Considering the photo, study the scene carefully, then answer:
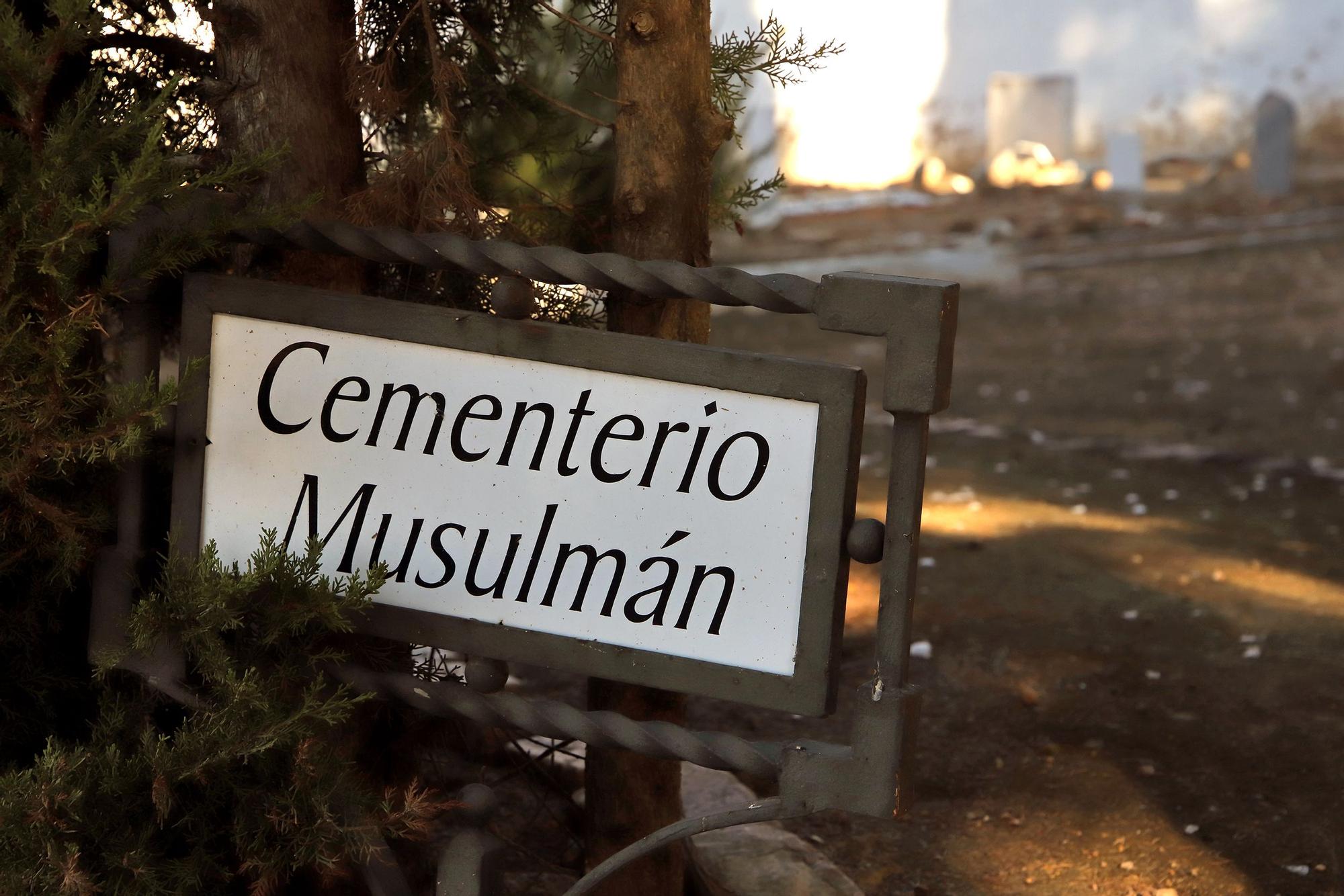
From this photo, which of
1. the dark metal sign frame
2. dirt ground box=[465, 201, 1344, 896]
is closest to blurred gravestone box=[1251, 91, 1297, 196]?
dirt ground box=[465, 201, 1344, 896]

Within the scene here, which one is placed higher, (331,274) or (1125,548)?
(331,274)

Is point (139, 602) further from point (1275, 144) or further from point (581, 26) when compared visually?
point (1275, 144)

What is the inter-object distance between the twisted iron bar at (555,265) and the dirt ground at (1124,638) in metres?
1.47

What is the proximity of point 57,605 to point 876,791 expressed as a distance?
3.56ft

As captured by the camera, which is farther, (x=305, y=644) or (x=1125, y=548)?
(x=1125, y=548)

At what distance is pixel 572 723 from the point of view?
1.56 meters

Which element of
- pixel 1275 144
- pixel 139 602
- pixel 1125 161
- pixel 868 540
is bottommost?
pixel 139 602

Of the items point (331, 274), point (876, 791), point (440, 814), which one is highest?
point (331, 274)

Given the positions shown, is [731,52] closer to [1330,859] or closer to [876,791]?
[876,791]

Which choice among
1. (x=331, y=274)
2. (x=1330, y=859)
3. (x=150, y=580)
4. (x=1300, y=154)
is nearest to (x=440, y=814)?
(x=150, y=580)

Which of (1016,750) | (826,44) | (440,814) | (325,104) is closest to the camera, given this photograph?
(325,104)

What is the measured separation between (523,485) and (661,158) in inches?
23.1

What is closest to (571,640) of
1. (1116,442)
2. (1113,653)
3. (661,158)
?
(661,158)

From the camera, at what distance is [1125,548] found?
4582 mm
